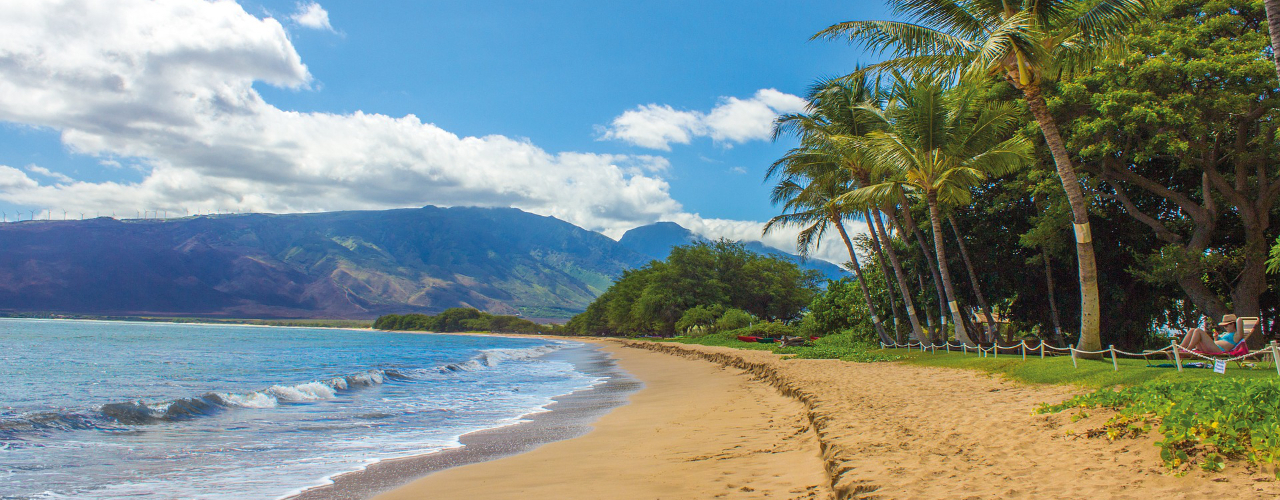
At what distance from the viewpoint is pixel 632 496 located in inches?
225

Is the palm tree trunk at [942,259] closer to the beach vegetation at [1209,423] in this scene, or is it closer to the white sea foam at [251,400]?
the beach vegetation at [1209,423]

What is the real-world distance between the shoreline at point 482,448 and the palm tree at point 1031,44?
9.31 m

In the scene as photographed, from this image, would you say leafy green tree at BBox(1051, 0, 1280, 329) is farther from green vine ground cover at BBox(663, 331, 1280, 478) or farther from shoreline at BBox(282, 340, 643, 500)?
shoreline at BBox(282, 340, 643, 500)

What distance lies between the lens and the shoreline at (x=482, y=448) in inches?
262

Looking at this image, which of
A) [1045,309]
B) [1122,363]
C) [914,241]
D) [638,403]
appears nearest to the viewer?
[1122,363]

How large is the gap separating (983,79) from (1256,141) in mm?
8119

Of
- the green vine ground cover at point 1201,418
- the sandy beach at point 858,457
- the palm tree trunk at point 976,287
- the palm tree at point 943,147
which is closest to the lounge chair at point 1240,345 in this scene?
the sandy beach at point 858,457

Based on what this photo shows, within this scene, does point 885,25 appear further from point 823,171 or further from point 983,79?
point 823,171

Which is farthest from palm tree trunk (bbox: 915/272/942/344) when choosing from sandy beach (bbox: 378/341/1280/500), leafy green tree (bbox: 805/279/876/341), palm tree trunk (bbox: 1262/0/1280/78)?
palm tree trunk (bbox: 1262/0/1280/78)

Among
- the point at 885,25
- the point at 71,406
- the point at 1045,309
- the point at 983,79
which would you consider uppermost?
the point at 885,25

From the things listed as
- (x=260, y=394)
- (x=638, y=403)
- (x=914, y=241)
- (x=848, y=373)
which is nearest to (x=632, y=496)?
(x=638, y=403)

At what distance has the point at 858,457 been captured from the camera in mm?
5863

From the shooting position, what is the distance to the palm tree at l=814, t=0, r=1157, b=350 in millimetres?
11273

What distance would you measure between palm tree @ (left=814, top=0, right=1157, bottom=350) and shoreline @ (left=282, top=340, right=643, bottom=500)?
931 cm
